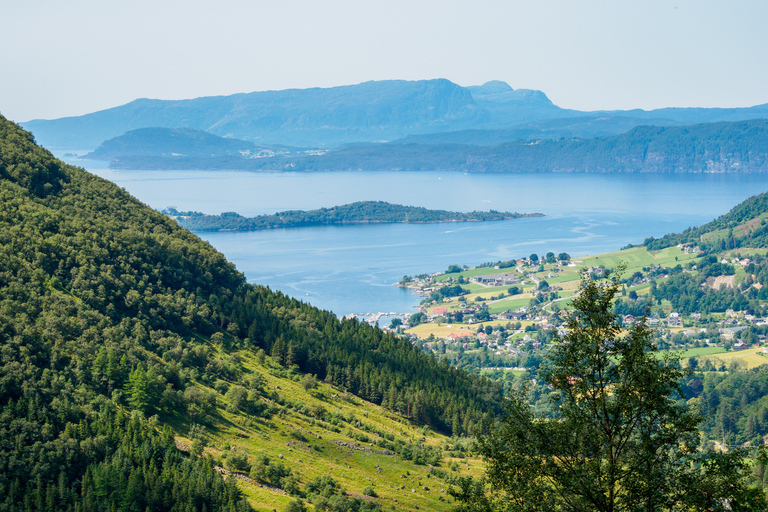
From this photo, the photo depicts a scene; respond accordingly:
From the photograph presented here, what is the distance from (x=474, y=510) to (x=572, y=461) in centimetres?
240

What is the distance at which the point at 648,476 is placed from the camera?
533 inches

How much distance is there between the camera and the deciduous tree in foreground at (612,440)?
1348 cm

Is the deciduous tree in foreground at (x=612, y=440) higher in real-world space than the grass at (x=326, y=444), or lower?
higher

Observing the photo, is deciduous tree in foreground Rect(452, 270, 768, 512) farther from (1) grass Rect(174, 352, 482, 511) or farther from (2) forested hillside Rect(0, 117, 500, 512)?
(1) grass Rect(174, 352, 482, 511)

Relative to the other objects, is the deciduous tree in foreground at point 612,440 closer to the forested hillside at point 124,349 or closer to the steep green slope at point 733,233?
the forested hillside at point 124,349

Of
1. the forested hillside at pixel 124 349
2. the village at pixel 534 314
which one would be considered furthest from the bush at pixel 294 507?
the village at pixel 534 314

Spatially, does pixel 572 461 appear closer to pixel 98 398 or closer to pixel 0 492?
pixel 0 492

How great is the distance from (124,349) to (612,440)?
130ft

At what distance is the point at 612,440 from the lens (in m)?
14.0

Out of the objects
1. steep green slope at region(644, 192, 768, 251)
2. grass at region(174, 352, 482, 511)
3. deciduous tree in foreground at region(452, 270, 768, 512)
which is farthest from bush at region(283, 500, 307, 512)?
steep green slope at region(644, 192, 768, 251)

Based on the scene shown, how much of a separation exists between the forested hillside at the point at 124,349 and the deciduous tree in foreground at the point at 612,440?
73.6ft

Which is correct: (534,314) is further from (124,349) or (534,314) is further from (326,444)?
(124,349)

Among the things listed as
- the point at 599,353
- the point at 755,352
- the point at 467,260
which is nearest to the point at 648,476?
the point at 599,353

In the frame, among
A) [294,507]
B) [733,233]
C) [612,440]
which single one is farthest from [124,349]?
[733,233]
